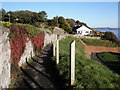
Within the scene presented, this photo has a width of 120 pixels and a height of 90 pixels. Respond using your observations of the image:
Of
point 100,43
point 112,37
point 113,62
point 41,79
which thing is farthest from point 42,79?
point 112,37

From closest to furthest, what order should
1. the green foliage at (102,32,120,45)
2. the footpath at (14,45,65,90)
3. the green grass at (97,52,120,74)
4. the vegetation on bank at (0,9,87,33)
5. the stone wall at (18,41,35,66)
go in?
the footpath at (14,45,65,90)
the stone wall at (18,41,35,66)
the green grass at (97,52,120,74)
the vegetation on bank at (0,9,87,33)
the green foliage at (102,32,120,45)

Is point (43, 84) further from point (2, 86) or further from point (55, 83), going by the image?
point (2, 86)

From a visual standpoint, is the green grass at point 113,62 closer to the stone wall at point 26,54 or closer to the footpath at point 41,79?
the footpath at point 41,79

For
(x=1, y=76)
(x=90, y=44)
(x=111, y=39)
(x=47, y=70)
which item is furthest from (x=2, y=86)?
(x=111, y=39)

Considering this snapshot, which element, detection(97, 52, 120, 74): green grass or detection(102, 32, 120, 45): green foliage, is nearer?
detection(97, 52, 120, 74): green grass

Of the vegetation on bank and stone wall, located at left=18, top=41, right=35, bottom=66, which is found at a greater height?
the vegetation on bank

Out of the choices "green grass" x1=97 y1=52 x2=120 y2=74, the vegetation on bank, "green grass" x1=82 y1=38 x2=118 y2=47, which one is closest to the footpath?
"green grass" x1=97 y1=52 x2=120 y2=74

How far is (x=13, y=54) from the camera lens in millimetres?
5445

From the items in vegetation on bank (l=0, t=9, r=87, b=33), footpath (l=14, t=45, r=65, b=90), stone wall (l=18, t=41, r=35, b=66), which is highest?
vegetation on bank (l=0, t=9, r=87, b=33)

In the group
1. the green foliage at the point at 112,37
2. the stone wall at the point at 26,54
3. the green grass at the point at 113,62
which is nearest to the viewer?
the stone wall at the point at 26,54

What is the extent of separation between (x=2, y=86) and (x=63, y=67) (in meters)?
2.89

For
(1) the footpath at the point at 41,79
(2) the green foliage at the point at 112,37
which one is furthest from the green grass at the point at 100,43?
(1) the footpath at the point at 41,79

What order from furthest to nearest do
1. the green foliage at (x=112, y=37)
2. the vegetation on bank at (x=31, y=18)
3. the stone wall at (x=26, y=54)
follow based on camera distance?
1. the green foliage at (x=112, y=37)
2. the vegetation on bank at (x=31, y=18)
3. the stone wall at (x=26, y=54)

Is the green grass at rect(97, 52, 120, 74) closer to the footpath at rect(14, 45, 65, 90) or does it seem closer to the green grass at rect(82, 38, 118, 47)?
the footpath at rect(14, 45, 65, 90)
